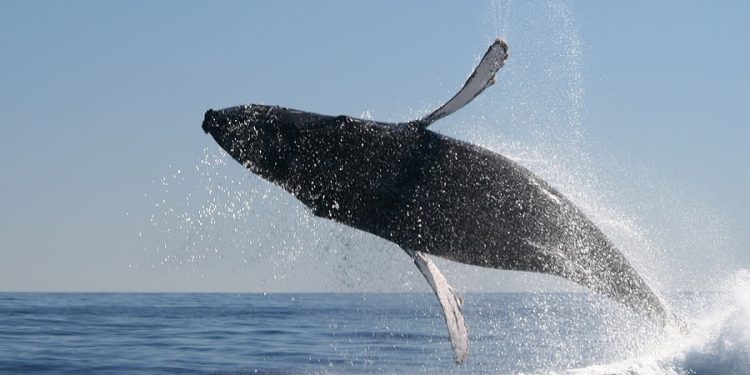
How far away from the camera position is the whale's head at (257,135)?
36.5 ft

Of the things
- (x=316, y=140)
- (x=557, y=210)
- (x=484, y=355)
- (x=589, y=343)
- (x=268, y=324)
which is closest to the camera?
(x=316, y=140)

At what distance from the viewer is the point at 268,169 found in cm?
1123

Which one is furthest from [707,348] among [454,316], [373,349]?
[373,349]

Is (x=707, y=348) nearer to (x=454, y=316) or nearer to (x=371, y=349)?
(x=454, y=316)

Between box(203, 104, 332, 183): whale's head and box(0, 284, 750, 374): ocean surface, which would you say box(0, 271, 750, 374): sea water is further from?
box(203, 104, 332, 183): whale's head

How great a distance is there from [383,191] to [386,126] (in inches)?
33.7

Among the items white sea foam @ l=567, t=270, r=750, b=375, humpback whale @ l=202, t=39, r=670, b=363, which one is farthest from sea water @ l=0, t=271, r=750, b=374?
humpback whale @ l=202, t=39, r=670, b=363

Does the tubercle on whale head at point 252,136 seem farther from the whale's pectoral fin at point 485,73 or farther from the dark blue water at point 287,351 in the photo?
the dark blue water at point 287,351

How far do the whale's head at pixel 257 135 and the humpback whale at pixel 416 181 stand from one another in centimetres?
1

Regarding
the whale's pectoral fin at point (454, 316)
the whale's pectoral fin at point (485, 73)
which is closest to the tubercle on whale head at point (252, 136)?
the whale's pectoral fin at point (485, 73)

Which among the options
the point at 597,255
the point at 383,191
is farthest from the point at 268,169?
the point at 597,255

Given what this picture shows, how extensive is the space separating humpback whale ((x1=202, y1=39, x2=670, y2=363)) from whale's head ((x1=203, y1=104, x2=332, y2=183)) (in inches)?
0.5

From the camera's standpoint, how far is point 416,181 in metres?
11.3

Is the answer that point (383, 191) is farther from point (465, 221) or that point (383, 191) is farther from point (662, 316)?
point (662, 316)
